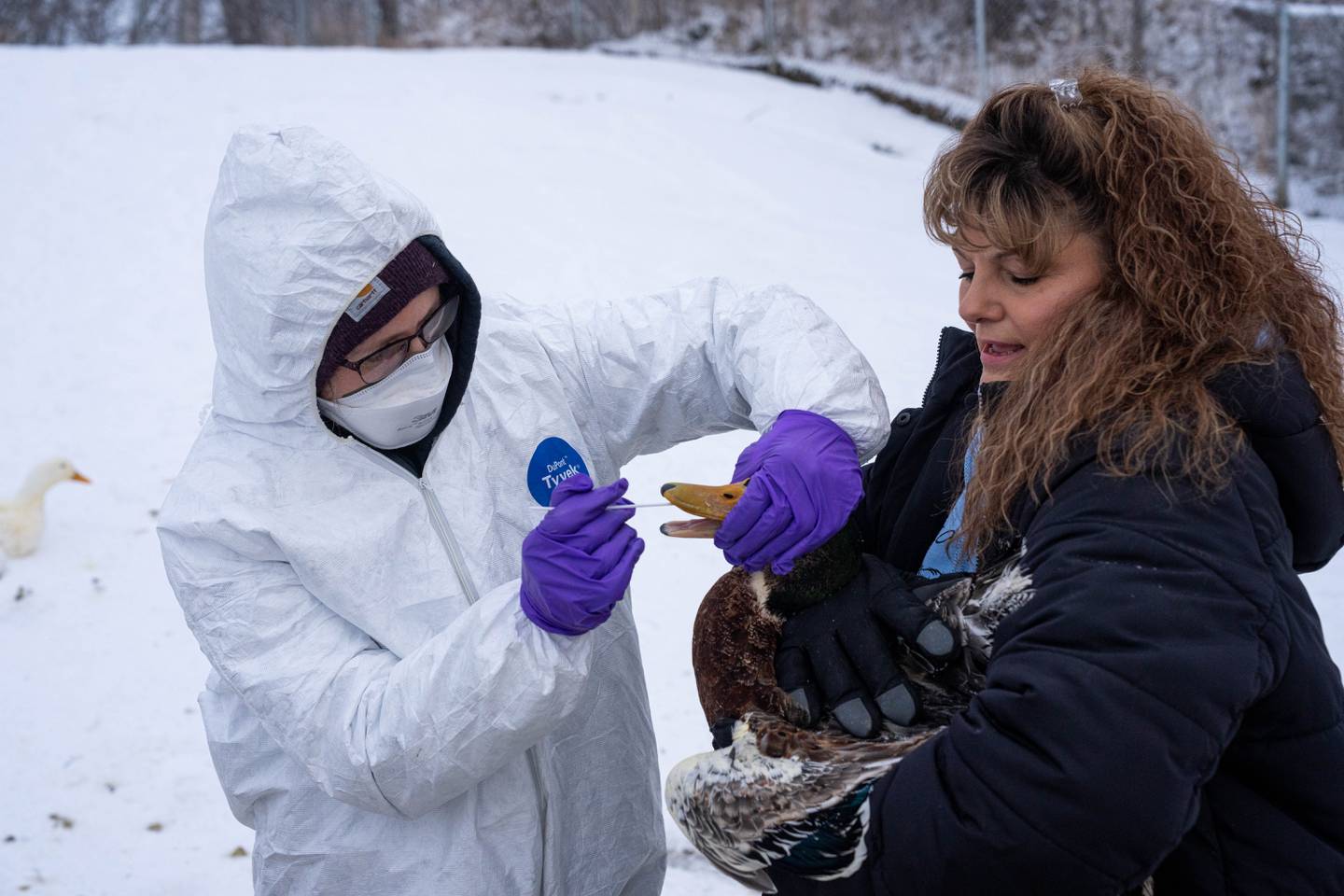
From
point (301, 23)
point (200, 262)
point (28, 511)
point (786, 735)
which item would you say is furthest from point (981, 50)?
point (786, 735)

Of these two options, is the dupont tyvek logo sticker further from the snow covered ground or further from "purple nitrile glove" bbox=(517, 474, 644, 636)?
the snow covered ground

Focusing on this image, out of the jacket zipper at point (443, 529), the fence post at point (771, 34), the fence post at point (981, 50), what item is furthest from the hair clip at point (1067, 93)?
the fence post at point (771, 34)

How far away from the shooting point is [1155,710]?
105 cm

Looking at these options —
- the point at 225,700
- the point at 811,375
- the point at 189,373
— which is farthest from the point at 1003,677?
the point at 189,373

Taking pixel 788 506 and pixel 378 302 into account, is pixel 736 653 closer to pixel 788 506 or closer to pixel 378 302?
pixel 788 506

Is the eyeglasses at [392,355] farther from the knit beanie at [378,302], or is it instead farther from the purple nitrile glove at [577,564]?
the purple nitrile glove at [577,564]

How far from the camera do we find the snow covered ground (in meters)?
3.44

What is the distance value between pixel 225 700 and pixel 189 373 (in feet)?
14.1

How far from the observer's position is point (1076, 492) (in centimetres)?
119

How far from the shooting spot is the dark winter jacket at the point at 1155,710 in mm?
1058

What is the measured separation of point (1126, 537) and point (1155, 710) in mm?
181

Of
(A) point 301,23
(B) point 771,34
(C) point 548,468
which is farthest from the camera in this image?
(A) point 301,23

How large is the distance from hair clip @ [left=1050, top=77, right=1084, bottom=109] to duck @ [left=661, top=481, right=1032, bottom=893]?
2.00 ft

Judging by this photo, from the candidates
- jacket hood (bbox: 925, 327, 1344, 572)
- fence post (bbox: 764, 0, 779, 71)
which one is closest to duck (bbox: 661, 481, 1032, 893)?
jacket hood (bbox: 925, 327, 1344, 572)
